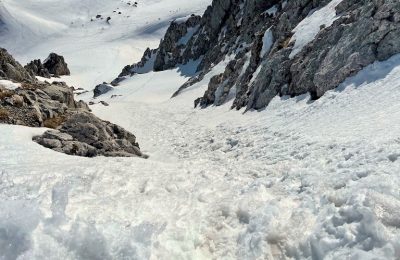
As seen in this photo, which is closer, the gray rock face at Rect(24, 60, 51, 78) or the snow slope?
the gray rock face at Rect(24, 60, 51, 78)

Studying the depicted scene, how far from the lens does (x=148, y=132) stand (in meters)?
35.1

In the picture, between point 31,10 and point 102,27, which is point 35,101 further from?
point 31,10

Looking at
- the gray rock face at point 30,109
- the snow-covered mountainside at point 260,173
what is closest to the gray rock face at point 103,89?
the snow-covered mountainside at point 260,173

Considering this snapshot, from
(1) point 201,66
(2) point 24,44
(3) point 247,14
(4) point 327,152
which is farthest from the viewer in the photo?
(2) point 24,44

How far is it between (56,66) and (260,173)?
127483 millimetres

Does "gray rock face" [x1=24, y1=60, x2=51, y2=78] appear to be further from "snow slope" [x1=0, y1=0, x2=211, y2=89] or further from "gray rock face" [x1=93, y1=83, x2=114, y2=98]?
Answer: "gray rock face" [x1=93, y1=83, x2=114, y2=98]

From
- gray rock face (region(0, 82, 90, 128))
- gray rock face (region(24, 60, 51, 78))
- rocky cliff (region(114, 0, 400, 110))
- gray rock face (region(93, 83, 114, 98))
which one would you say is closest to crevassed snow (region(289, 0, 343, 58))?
rocky cliff (region(114, 0, 400, 110))

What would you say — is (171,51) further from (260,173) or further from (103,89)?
(260,173)

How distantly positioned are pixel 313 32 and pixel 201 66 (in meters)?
59.1

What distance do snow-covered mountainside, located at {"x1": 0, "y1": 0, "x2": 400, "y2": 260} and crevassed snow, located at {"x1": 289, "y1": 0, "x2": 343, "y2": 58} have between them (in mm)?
173

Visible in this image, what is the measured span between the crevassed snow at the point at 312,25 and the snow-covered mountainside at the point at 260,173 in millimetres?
173

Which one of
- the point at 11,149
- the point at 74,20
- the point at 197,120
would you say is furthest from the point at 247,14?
the point at 74,20

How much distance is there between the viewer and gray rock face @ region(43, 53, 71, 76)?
12975 cm

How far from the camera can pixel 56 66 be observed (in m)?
130
